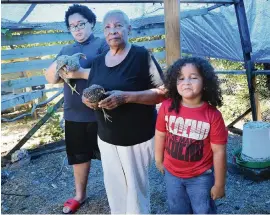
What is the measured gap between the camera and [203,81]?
1788mm

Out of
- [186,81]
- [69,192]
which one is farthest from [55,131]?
[186,81]

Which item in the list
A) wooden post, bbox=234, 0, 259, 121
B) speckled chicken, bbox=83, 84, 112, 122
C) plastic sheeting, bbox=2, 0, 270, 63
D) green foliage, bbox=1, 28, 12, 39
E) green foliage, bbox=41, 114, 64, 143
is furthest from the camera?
green foliage, bbox=41, 114, 64, 143

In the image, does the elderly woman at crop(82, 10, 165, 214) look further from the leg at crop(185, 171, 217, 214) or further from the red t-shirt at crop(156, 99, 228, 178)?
the leg at crop(185, 171, 217, 214)

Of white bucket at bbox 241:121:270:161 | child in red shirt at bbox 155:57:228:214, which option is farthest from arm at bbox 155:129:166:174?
white bucket at bbox 241:121:270:161

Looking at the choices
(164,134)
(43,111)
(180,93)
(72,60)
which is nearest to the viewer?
(180,93)

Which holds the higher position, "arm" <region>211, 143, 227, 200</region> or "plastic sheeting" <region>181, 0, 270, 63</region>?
"plastic sheeting" <region>181, 0, 270, 63</region>

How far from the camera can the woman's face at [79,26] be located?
7.74 ft

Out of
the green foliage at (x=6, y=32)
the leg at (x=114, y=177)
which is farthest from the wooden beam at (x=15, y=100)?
the leg at (x=114, y=177)

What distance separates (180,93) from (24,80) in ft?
10.0

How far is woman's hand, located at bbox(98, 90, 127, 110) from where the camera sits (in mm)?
1817

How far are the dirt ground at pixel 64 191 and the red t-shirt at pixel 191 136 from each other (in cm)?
116

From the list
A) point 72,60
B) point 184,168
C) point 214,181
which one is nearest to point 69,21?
point 72,60

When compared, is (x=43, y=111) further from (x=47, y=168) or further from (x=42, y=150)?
(x=47, y=168)

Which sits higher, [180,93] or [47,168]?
[180,93]
